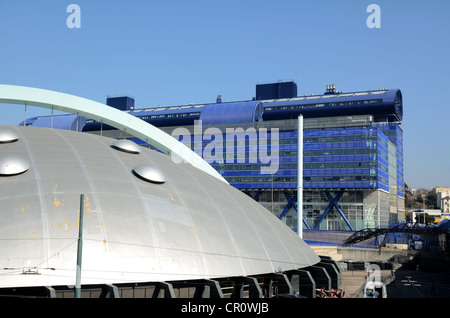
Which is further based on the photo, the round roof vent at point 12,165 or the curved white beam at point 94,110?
the curved white beam at point 94,110

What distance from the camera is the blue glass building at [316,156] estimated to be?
467 feet

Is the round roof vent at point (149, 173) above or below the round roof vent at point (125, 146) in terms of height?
below

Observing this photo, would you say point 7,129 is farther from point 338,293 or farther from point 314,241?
point 314,241
